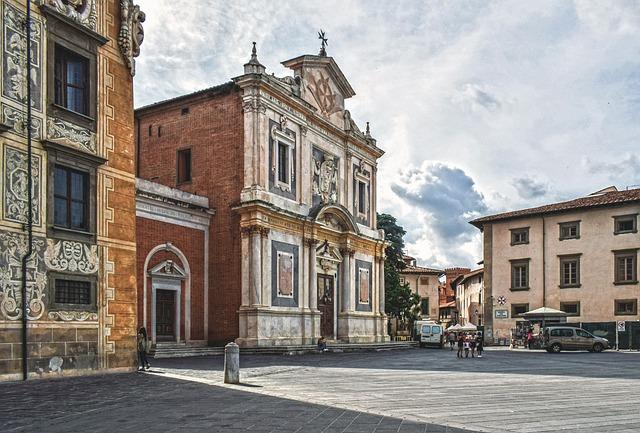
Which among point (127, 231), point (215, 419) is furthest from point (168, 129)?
point (215, 419)

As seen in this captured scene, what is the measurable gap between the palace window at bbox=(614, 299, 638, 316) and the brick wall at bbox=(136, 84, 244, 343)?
27.9 metres

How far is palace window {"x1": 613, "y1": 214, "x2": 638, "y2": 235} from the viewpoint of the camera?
47125 mm

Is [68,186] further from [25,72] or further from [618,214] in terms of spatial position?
[618,214]

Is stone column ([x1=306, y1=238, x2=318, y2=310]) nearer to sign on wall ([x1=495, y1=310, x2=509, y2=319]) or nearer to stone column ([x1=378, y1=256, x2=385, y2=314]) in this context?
stone column ([x1=378, y1=256, x2=385, y2=314])

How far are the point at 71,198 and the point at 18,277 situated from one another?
8.63ft

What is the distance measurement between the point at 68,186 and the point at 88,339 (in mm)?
3867

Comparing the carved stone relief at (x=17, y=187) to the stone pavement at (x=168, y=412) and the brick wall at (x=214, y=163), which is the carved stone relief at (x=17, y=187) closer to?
the stone pavement at (x=168, y=412)

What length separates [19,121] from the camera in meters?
16.7

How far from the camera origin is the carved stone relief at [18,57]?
53.8 feet

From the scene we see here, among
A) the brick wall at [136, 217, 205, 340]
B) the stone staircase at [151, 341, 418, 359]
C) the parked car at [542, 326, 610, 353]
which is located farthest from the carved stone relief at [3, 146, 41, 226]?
the parked car at [542, 326, 610, 353]

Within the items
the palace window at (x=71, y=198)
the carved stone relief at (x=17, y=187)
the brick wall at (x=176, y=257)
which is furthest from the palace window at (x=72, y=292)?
the brick wall at (x=176, y=257)

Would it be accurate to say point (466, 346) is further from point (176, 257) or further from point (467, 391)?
point (467, 391)

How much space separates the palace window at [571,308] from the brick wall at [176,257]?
27986 mm

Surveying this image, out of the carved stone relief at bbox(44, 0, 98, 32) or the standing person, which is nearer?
the carved stone relief at bbox(44, 0, 98, 32)
